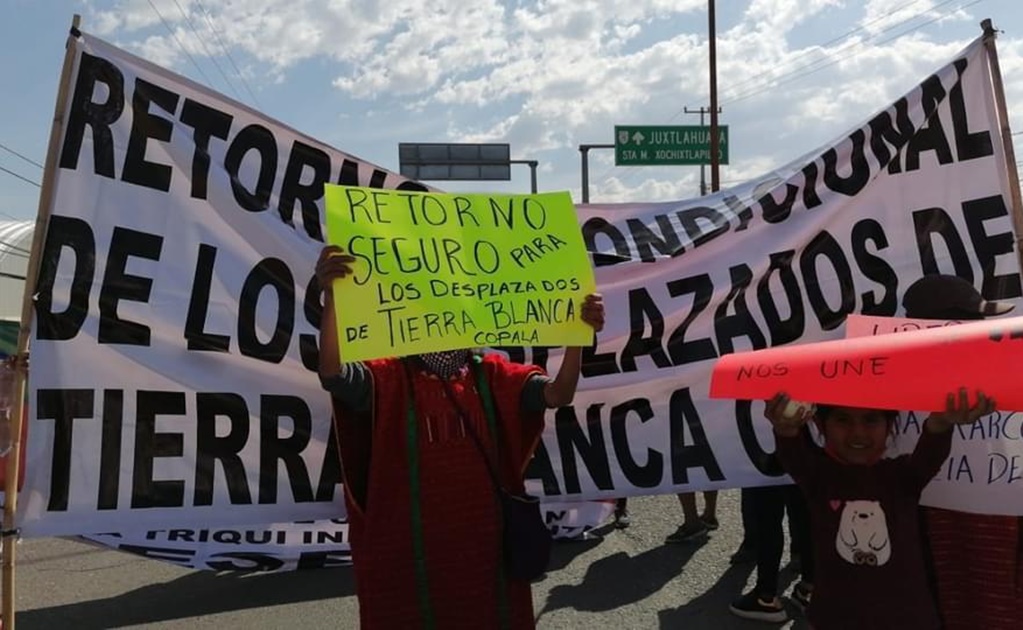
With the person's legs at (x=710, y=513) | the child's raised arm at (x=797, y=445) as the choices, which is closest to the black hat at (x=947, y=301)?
the child's raised arm at (x=797, y=445)

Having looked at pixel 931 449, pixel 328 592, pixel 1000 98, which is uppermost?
pixel 1000 98

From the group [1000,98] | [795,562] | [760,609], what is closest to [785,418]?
[1000,98]

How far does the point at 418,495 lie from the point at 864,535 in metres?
1.28

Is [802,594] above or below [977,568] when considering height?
below

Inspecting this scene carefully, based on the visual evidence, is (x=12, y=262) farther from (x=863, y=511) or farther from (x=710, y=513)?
(x=863, y=511)

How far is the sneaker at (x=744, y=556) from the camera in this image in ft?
15.5

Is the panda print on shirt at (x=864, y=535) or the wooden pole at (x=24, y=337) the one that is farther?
the wooden pole at (x=24, y=337)

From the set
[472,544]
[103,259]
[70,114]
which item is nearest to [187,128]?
[70,114]

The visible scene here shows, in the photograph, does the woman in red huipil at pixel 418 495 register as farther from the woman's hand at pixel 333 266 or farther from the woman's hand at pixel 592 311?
the woman's hand at pixel 592 311

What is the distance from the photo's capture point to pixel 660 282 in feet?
11.3

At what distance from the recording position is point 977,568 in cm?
236

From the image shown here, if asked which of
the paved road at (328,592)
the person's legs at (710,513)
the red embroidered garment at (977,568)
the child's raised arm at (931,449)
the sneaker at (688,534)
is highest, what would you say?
the child's raised arm at (931,449)

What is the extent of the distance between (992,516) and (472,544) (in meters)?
1.62

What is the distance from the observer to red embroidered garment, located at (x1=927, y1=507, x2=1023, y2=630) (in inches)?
91.4
